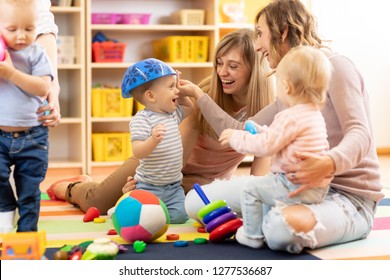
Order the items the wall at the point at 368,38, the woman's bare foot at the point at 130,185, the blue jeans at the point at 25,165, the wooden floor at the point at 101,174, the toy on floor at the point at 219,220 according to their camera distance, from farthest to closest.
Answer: the wall at the point at 368,38, the wooden floor at the point at 101,174, the woman's bare foot at the point at 130,185, the toy on floor at the point at 219,220, the blue jeans at the point at 25,165

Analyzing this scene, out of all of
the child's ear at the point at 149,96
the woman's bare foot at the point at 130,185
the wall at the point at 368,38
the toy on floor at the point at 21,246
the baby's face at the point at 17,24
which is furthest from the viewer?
the wall at the point at 368,38

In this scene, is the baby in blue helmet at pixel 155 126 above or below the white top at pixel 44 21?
below

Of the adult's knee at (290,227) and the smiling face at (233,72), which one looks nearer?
the adult's knee at (290,227)

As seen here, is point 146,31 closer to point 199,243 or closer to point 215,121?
point 215,121

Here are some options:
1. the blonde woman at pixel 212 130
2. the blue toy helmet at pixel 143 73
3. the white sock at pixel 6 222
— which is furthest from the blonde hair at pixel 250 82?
the white sock at pixel 6 222

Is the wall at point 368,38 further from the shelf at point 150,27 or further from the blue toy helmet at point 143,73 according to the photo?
the blue toy helmet at point 143,73

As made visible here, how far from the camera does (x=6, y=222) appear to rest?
69.1 inches

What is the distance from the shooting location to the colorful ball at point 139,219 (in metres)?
1.79

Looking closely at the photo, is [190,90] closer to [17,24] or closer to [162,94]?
[162,94]

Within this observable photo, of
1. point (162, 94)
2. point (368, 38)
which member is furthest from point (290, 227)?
point (368, 38)

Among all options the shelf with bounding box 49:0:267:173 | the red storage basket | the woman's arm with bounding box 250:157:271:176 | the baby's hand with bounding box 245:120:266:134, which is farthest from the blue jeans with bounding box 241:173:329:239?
the red storage basket

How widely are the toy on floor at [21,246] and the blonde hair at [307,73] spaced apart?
2.22 ft

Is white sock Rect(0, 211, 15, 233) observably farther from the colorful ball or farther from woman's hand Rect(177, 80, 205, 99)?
woman's hand Rect(177, 80, 205, 99)

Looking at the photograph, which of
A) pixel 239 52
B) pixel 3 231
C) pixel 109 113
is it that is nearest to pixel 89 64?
pixel 109 113
